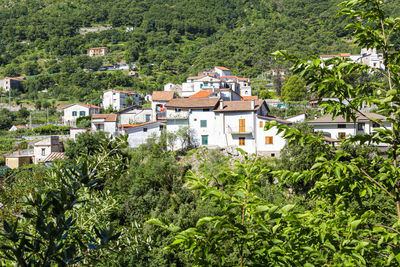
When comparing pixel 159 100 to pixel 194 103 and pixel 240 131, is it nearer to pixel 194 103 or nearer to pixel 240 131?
pixel 194 103

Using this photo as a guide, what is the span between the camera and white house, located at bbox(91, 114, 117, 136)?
3547cm

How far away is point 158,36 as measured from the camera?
423ft

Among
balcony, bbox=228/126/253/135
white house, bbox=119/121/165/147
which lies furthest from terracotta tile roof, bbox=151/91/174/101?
balcony, bbox=228/126/253/135

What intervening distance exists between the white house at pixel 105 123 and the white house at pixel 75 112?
14139 millimetres

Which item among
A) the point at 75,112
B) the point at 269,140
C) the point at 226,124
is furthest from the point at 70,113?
the point at 269,140

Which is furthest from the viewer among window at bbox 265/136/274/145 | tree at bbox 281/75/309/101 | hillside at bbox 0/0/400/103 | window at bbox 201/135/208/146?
hillside at bbox 0/0/400/103

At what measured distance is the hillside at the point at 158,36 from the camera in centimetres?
8469

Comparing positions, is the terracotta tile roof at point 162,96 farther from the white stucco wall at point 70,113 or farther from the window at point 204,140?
the window at point 204,140

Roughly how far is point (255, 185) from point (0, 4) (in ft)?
716

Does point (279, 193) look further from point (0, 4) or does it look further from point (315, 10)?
point (0, 4)

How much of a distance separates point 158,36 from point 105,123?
10087cm

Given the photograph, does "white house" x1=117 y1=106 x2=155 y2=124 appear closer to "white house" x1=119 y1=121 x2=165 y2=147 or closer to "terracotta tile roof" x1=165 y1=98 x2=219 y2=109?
"white house" x1=119 y1=121 x2=165 y2=147

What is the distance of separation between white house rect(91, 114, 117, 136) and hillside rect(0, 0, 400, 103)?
3778 cm

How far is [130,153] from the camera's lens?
30766 mm
